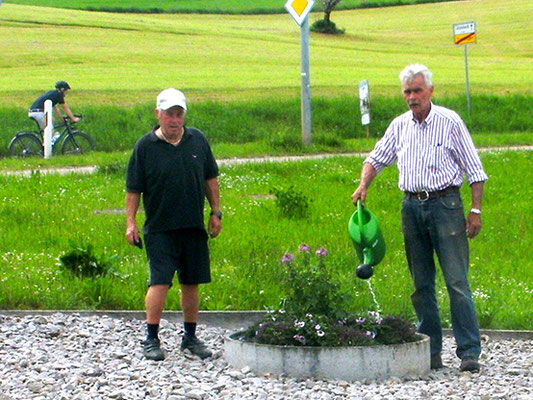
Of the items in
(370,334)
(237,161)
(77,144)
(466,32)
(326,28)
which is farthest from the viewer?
(326,28)

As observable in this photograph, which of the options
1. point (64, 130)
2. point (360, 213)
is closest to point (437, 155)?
point (360, 213)

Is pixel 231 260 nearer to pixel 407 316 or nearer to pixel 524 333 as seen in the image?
pixel 407 316

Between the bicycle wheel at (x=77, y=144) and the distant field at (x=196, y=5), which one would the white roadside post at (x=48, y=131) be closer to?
the bicycle wheel at (x=77, y=144)

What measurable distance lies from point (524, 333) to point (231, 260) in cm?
356

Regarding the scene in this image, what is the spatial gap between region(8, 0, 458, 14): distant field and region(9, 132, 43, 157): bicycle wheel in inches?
2526

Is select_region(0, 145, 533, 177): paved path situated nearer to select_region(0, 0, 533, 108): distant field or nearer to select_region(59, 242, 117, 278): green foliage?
select_region(59, 242, 117, 278): green foliage

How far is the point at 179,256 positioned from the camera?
333 inches

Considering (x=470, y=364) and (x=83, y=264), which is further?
(x=83, y=264)

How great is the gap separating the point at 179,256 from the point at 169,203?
0.43 metres

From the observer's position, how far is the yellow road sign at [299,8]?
2375 centimetres

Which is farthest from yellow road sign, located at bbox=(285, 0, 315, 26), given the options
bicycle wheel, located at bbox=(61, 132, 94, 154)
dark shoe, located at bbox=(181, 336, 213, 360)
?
dark shoe, located at bbox=(181, 336, 213, 360)

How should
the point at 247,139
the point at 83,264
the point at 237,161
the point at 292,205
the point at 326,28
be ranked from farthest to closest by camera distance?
the point at 326,28
the point at 247,139
the point at 237,161
the point at 292,205
the point at 83,264

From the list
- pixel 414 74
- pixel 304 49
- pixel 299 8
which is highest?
pixel 299 8

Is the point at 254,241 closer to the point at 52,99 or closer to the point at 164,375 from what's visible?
the point at 164,375
